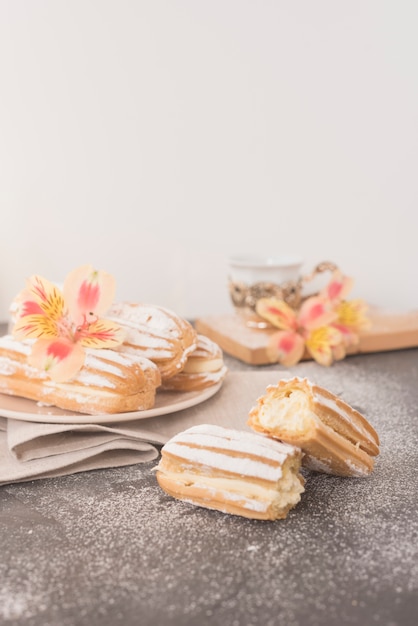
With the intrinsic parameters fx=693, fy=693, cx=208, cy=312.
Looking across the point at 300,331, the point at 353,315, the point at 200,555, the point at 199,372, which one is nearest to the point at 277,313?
the point at 300,331

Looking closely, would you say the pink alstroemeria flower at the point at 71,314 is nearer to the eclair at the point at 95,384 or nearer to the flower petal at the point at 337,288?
the eclair at the point at 95,384

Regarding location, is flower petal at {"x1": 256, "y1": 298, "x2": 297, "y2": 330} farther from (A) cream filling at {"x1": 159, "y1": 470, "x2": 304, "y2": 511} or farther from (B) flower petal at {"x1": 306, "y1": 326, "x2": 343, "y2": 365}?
(A) cream filling at {"x1": 159, "y1": 470, "x2": 304, "y2": 511}

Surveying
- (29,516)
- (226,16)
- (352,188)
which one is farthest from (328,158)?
(29,516)

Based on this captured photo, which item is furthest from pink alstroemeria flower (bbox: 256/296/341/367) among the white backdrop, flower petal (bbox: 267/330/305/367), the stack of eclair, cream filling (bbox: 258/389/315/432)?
cream filling (bbox: 258/389/315/432)

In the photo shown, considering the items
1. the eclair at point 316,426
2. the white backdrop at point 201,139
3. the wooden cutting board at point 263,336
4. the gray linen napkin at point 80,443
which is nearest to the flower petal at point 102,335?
the gray linen napkin at point 80,443

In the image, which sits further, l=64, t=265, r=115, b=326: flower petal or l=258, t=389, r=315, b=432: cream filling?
l=64, t=265, r=115, b=326: flower petal

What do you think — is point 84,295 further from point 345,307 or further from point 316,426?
point 345,307
